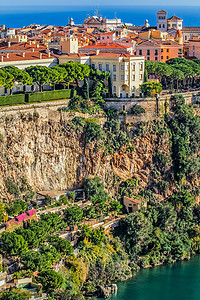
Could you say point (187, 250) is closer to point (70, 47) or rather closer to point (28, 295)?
point (28, 295)

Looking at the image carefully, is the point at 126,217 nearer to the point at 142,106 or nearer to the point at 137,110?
the point at 137,110

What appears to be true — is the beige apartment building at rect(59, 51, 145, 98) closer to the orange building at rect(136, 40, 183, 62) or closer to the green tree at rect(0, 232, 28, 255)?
the orange building at rect(136, 40, 183, 62)

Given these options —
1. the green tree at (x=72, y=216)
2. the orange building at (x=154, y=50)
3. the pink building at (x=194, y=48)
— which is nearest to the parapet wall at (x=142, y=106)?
the green tree at (x=72, y=216)

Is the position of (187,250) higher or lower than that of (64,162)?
lower

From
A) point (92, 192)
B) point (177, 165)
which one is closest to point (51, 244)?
point (92, 192)

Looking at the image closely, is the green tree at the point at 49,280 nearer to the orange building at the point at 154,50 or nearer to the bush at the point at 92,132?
the bush at the point at 92,132

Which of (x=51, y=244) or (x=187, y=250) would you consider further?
(x=187, y=250)
